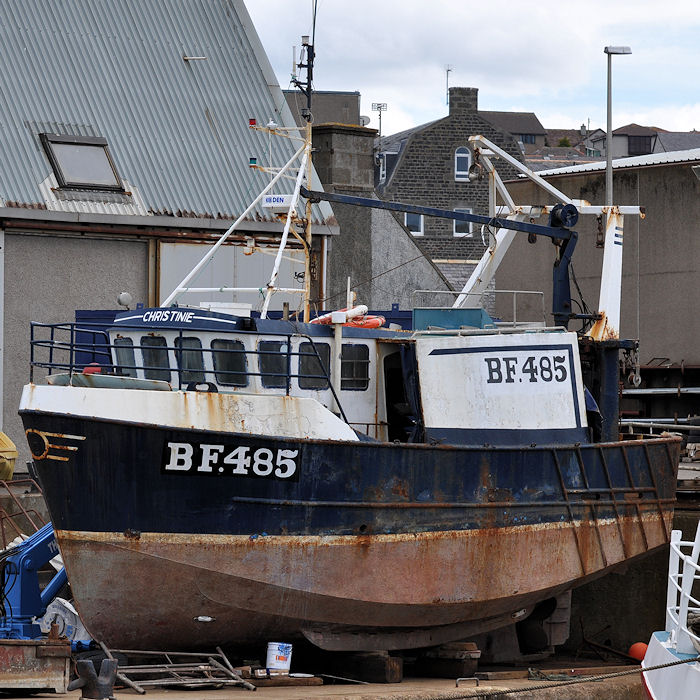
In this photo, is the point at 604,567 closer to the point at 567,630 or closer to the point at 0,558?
the point at 567,630

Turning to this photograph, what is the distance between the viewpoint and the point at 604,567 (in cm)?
1515

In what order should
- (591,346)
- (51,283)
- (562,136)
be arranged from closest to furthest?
(591,346) → (51,283) → (562,136)

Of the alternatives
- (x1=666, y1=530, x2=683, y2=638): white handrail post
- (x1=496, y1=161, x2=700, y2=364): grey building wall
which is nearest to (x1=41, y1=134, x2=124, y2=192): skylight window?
(x1=666, y1=530, x2=683, y2=638): white handrail post

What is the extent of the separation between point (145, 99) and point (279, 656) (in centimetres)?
1205

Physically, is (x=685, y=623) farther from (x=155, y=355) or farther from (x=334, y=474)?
(x=155, y=355)

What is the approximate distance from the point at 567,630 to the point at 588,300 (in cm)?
1546

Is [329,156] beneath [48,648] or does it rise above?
above

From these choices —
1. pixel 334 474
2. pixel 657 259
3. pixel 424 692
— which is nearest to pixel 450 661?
pixel 424 692

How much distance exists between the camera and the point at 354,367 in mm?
14219

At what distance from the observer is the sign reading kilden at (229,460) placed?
12.2 metres

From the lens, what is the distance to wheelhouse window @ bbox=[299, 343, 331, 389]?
45.1ft

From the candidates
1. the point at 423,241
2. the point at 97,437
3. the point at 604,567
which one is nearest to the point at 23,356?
the point at 97,437

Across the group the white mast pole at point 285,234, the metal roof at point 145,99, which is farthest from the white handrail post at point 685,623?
the metal roof at point 145,99

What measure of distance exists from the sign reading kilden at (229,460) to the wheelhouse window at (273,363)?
1.15 metres
